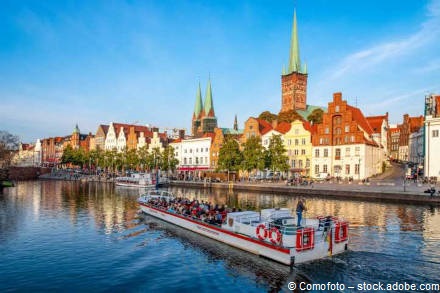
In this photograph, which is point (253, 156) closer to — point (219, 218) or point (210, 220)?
point (210, 220)

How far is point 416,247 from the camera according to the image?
25.8 m

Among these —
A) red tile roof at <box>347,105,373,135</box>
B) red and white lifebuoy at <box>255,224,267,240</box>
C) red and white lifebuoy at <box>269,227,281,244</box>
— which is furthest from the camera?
red tile roof at <box>347,105,373,135</box>

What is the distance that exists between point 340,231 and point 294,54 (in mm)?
171959

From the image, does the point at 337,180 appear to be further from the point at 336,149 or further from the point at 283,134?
the point at 283,134

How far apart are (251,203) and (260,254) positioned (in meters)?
28.9

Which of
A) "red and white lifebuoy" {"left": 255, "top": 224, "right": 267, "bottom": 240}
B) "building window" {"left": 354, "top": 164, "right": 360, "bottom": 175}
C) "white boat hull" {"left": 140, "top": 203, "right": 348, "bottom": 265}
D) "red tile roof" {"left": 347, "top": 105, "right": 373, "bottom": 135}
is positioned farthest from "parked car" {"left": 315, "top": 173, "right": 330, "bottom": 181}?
"red and white lifebuoy" {"left": 255, "top": 224, "right": 267, "bottom": 240}

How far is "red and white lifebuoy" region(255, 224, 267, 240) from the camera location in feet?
77.4

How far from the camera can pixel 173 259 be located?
954 inches

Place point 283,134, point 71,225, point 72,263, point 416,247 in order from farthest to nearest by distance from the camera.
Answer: point 283,134 → point 71,225 → point 416,247 → point 72,263

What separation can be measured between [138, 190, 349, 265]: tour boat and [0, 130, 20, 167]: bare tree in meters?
79.7

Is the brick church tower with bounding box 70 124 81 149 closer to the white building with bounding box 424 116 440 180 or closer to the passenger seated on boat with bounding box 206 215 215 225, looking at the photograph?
the white building with bounding box 424 116 440 180

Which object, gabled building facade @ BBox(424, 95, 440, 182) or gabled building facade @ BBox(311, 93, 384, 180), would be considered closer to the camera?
gabled building facade @ BBox(424, 95, 440, 182)

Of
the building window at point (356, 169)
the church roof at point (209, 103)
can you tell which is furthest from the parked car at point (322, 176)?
the church roof at point (209, 103)

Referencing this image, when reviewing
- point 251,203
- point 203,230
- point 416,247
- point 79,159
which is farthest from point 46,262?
point 79,159
